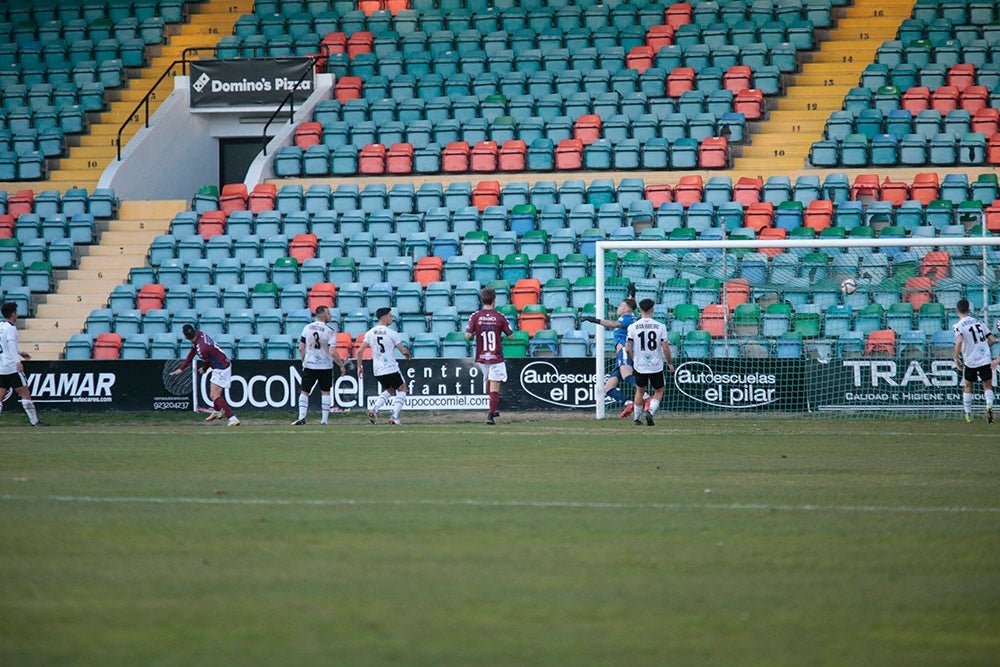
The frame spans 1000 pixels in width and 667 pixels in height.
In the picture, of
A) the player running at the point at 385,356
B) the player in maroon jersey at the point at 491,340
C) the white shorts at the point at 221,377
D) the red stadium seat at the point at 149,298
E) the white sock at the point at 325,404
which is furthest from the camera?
the red stadium seat at the point at 149,298

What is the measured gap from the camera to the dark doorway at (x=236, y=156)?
105 feet

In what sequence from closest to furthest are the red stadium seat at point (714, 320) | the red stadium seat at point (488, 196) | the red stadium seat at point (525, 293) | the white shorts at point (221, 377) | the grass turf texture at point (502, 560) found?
the grass turf texture at point (502, 560)
the white shorts at point (221, 377)
the red stadium seat at point (714, 320)
the red stadium seat at point (525, 293)
the red stadium seat at point (488, 196)

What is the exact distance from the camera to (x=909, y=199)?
24422 millimetres

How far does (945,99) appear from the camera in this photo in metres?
26.3

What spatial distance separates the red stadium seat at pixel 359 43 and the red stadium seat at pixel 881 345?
16553 millimetres

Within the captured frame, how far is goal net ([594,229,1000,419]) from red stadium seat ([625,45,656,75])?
27.9 ft

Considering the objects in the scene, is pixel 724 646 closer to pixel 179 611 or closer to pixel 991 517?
pixel 179 611

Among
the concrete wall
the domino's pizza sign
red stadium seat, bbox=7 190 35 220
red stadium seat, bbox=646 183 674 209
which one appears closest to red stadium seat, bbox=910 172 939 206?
red stadium seat, bbox=646 183 674 209

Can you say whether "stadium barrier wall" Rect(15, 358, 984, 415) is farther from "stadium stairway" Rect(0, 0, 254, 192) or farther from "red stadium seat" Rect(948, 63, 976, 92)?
"red stadium seat" Rect(948, 63, 976, 92)

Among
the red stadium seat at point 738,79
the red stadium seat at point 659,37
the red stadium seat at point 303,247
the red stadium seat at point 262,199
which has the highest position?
the red stadium seat at point 659,37

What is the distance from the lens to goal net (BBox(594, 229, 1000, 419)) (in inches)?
784

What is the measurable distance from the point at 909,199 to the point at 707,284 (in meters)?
5.22

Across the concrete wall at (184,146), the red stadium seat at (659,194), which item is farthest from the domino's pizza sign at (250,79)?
the red stadium seat at (659,194)

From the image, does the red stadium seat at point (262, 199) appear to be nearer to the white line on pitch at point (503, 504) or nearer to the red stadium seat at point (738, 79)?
the red stadium seat at point (738, 79)
